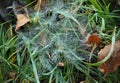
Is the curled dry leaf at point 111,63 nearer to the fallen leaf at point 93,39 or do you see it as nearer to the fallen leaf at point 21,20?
the fallen leaf at point 93,39

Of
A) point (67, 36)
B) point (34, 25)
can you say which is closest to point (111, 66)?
point (67, 36)

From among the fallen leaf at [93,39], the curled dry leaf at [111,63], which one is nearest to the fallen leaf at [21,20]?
the fallen leaf at [93,39]

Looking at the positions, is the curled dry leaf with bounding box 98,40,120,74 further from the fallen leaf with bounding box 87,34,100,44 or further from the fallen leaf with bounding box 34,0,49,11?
the fallen leaf with bounding box 34,0,49,11

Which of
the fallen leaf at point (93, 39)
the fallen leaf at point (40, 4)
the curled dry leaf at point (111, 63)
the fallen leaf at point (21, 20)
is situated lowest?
the curled dry leaf at point (111, 63)

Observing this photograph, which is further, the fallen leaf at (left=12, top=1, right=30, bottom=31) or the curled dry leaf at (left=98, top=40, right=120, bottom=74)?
the fallen leaf at (left=12, top=1, right=30, bottom=31)

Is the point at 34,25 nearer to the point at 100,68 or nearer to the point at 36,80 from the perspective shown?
the point at 36,80

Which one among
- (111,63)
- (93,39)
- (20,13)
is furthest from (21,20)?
(111,63)

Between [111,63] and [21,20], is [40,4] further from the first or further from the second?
[111,63]

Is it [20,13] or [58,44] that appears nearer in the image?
[58,44]

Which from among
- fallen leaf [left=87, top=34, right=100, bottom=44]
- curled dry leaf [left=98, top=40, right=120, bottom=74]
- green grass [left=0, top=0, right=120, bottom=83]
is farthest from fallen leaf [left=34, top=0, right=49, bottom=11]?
curled dry leaf [left=98, top=40, right=120, bottom=74]

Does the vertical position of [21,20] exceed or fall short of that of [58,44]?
it exceeds it
